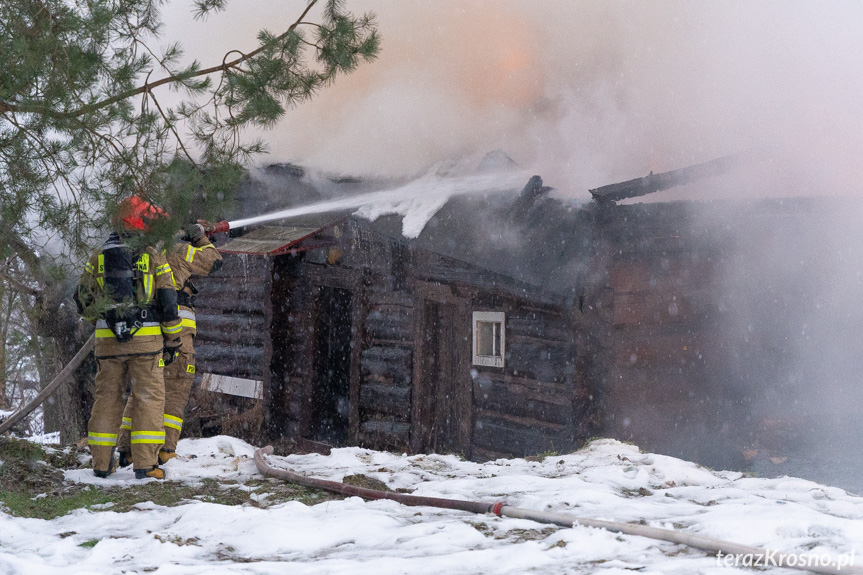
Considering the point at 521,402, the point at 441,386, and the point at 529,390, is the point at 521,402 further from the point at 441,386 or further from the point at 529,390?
the point at 441,386

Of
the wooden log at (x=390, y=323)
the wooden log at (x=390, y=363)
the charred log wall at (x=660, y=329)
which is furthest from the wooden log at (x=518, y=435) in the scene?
the wooden log at (x=390, y=323)

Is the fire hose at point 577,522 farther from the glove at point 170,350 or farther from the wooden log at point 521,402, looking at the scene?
the wooden log at point 521,402

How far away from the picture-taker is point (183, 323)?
21.2 feet

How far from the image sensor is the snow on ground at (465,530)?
9.95 ft

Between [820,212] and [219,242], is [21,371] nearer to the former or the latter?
[219,242]

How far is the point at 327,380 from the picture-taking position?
1103 centimetres

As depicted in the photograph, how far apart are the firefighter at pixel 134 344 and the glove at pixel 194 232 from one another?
0.64m

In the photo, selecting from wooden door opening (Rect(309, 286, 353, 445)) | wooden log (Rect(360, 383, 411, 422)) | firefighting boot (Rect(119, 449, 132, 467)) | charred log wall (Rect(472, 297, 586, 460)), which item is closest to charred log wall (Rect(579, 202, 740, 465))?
charred log wall (Rect(472, 297, 586, 460))

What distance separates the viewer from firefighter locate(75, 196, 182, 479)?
17.7 ft

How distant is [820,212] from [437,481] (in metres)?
5.33

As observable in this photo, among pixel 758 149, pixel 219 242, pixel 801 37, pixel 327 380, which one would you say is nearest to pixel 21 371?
pixel 219 242

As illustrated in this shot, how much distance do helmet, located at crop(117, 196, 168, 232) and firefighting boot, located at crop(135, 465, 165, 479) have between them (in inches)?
75.4

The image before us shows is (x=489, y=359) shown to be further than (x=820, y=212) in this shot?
Yes

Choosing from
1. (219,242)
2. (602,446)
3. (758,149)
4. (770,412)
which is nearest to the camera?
(602,446)
